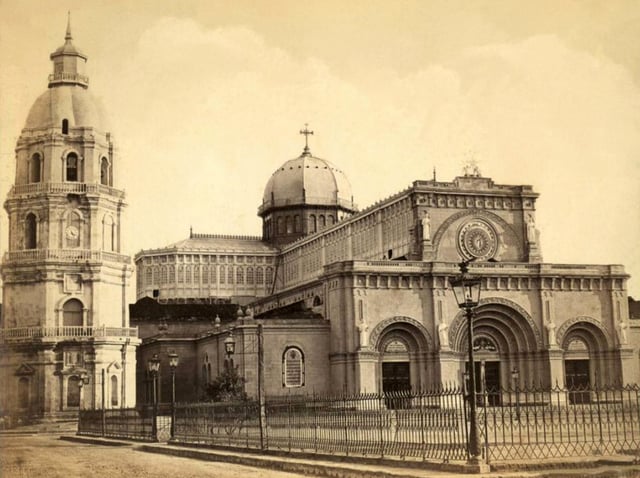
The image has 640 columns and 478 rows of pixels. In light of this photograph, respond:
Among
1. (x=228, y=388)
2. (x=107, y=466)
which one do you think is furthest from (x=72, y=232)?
(x=107, y=466)

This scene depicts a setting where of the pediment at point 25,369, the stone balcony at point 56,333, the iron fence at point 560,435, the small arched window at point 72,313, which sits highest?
the small arched window at point 72,313

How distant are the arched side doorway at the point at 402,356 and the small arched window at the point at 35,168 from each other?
25.3 meters

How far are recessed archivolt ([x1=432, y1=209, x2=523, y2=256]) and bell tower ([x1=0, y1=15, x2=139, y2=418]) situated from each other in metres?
22.2

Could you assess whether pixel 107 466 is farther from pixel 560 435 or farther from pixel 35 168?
pixel 35 168

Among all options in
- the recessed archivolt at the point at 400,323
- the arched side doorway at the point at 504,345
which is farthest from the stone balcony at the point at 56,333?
the arched side doorway at the point at 504,345

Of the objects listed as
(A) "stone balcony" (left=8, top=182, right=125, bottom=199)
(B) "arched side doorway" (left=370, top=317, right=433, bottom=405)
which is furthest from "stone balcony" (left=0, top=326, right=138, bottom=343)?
(B) "arched side doorway" (left=370, top=317, right=433, bottom=405)

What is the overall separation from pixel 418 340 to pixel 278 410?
32.4m

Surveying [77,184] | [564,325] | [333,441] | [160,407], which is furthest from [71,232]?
[333,441]

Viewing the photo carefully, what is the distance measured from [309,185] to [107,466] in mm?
65896

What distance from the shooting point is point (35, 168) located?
7119 cm

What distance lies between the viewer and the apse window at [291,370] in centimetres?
7000

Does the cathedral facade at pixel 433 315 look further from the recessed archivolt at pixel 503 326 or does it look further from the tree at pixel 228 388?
the tree at pixel 228 388

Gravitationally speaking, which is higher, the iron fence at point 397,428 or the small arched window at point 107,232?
the small arched window at point 107,232

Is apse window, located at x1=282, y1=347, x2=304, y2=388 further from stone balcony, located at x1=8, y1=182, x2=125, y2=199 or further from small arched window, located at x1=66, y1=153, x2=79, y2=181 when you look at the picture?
small arched window, located at x1=66, y1=153, x2=79, y2=181
